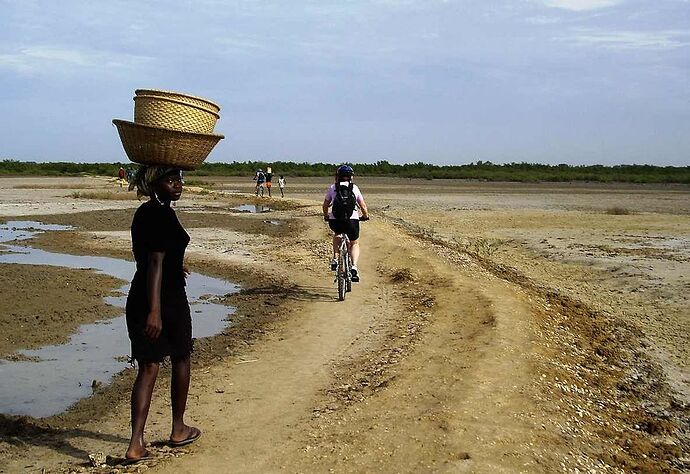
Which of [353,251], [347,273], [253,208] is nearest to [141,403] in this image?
[347,273]

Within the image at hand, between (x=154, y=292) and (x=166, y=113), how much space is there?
1131 mm

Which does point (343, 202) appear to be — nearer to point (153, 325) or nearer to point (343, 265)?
point (343, 265)

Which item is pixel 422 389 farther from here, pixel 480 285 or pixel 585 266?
pixel 585 266

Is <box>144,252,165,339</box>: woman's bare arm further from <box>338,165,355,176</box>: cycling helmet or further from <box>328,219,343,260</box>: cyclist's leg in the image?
<box>328,219,343,260</box>: cyclist's leg

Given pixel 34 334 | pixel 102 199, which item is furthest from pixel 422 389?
pixel 102 199

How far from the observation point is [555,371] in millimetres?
7070

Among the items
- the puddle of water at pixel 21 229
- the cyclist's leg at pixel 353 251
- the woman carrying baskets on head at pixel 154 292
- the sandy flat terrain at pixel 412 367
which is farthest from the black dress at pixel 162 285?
the puddle of water at pixel 21 229

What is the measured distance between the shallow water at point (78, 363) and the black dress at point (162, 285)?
72.7 inches

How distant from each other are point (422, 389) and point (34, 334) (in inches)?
191

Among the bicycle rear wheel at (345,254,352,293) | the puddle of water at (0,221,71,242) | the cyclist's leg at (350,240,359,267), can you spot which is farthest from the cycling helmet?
the puddle of water at (0,221,71,242)

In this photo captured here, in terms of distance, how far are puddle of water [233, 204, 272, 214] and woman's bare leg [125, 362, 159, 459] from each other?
24.8m

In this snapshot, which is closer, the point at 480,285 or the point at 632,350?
the point at 632,350

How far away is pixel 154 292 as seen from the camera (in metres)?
4.93

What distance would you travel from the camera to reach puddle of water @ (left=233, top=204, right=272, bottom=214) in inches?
1212
